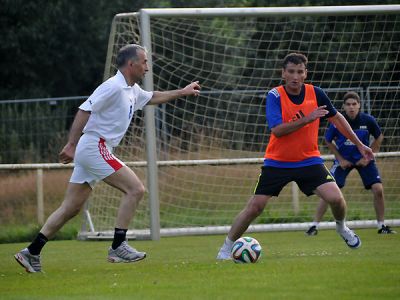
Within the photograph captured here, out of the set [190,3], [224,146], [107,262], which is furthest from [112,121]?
[190,3]

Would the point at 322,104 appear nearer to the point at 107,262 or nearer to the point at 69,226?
the point at 107,262

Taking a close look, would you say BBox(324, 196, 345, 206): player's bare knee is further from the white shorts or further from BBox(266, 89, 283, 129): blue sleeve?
the white shorts

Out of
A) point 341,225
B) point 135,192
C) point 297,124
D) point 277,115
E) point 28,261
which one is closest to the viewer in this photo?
point 28,261

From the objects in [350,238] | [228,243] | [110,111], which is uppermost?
[110,111]

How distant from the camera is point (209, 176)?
15422 mm

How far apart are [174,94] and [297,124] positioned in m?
1.31

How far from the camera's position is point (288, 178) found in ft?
31.4

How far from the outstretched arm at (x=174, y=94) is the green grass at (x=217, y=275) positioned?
1557mm

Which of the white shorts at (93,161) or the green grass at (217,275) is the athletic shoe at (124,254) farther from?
the white shorts at (93,161)

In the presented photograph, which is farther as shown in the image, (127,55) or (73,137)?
(127,55)


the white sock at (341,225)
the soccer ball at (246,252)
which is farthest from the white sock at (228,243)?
the white sock at (341,225)

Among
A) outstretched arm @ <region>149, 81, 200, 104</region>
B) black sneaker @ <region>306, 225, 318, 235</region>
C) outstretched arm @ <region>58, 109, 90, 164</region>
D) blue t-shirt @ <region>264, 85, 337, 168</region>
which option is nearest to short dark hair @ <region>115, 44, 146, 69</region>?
outstretched arm @ <region>149, 81, 200, 104</region>

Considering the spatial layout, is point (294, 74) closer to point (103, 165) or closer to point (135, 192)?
point (135, 192)

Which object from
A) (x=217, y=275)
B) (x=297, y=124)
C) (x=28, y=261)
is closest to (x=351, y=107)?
(x=297, y=124)
